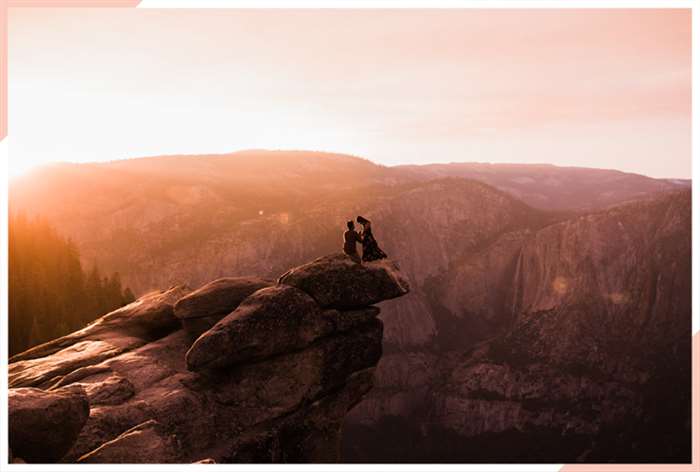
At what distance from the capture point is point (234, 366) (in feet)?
86.1

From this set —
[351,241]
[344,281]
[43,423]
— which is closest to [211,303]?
[344,281]

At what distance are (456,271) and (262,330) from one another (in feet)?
348

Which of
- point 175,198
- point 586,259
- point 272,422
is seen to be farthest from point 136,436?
point 175,198

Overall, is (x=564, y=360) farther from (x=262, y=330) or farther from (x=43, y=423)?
(x=43, y=423)

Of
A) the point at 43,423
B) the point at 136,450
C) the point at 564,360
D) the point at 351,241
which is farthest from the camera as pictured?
the point at 564,360

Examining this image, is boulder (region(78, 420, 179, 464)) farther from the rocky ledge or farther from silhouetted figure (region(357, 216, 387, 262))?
silhouetted figure (region(357, 216, 387, 262))

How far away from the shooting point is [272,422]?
25.7 m

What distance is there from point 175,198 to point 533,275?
77.0 meters

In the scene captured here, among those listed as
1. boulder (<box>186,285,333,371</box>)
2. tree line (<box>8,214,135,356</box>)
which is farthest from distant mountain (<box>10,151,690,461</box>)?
boulder (<box>186,285,333,371</box>)

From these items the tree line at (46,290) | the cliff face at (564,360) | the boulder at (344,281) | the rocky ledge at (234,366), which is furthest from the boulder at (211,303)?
the cliff face at (564,360)

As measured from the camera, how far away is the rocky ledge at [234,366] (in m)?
23.2

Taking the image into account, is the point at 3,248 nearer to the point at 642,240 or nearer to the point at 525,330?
the point at 525,330

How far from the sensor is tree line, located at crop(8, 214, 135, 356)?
247 ft

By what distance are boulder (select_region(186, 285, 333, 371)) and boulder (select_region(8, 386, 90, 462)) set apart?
713 cm
